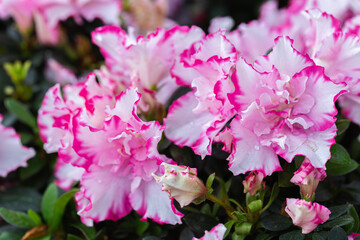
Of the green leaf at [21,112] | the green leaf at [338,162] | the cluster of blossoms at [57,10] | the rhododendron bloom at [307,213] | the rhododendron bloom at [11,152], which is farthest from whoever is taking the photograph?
the cluster of blossoms at [57,10]

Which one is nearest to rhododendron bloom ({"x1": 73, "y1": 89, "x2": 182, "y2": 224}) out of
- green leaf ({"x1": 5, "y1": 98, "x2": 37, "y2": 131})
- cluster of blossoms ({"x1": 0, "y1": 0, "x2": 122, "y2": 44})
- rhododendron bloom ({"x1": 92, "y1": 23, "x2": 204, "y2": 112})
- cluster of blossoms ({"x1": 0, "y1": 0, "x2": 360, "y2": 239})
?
cluster of blossoms ({"x1": 0, "y1": 0, "x2": 360, "y2": 239})

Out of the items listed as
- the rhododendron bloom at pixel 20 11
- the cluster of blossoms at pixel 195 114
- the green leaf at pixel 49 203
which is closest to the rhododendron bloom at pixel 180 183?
the cluster of blossoms at pixel 195 114

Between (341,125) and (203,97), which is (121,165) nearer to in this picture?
(203,97)

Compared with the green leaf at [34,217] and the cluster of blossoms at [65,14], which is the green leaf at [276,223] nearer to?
the green leaf at [34,217]

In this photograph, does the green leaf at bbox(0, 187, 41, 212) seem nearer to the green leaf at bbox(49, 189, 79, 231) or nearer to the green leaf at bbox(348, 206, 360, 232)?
the green leaf at bbox(49, 189, 79, 231)

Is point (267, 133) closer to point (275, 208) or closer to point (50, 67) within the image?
point (275, 208)

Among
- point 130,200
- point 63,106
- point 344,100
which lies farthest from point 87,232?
point 344,100

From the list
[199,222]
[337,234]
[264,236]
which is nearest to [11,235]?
[199,222]
